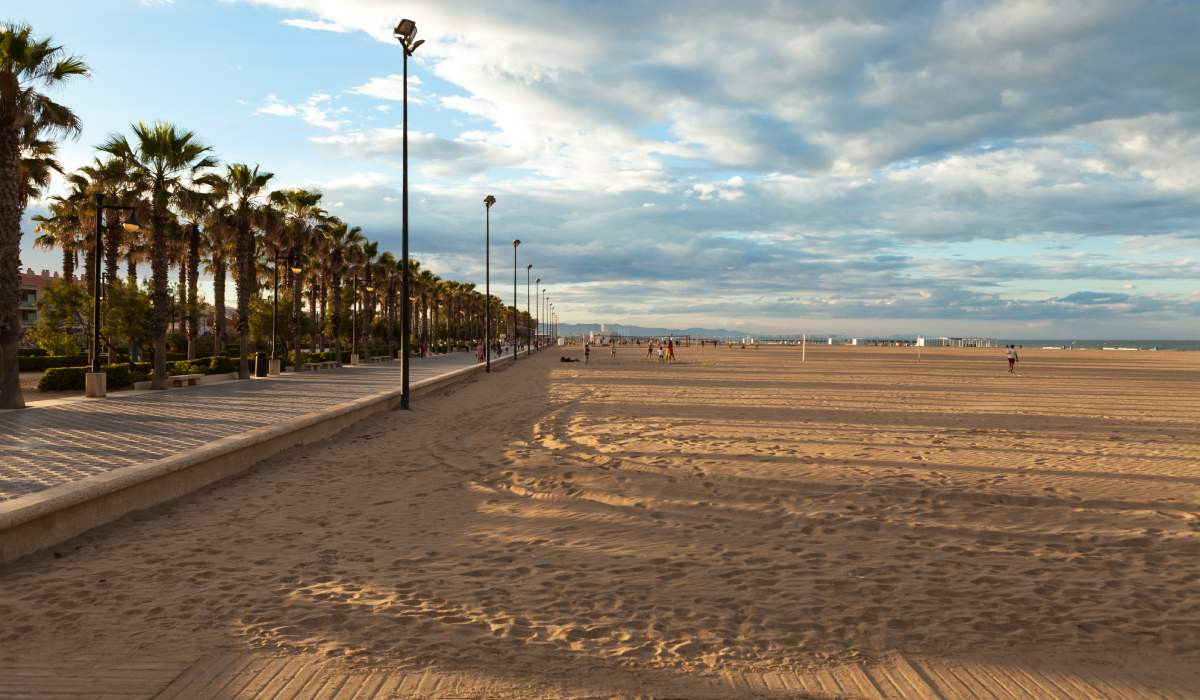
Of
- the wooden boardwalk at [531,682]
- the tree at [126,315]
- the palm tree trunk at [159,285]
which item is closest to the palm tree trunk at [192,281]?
the tree at [126,315]

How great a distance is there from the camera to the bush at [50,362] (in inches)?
1531

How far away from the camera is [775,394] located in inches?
1063

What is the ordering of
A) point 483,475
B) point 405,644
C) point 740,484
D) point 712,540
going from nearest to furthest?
point 405,644 < point 712,540 < point 740,484 < point 483,475

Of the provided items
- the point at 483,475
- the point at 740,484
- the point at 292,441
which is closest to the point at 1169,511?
the point at 740,484

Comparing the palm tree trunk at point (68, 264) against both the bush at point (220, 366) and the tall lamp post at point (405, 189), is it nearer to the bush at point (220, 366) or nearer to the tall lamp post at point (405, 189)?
the bush at point (220, 366)

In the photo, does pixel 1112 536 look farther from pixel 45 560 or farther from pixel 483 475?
pixel 45 560

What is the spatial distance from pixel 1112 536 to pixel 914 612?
3554 mm

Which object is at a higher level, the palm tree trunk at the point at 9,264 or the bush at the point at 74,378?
the palm tree trunk at the point at 9,264

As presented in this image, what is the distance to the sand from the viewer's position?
4.81 m

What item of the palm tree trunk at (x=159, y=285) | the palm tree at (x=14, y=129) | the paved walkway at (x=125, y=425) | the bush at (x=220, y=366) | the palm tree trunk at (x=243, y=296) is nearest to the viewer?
the paved walkway at (x=125, y=425)

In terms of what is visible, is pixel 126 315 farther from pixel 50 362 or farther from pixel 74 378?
pixel 50 362

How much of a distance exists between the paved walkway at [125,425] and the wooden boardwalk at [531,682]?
4.71m

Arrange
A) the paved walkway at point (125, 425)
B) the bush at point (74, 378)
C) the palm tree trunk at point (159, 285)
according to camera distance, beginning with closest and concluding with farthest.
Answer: the paved walkway at point (125, 425)
the bush at point (74, 378)
the palm tree trunk at point (159, 285)

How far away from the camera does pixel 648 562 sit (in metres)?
6.67
